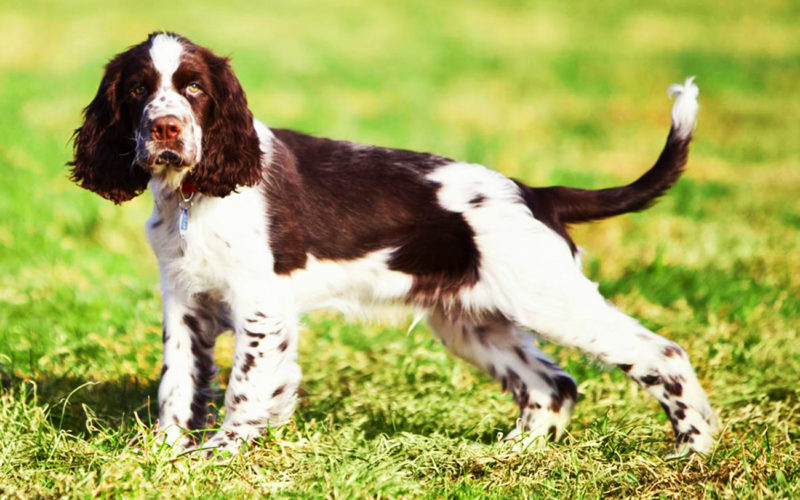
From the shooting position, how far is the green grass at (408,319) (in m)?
3.60

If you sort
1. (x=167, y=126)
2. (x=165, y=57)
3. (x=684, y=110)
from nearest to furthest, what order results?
(x=167, y=126) → (x=165, y=57) → (x=684, y=110)

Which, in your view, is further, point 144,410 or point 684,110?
point 144,410

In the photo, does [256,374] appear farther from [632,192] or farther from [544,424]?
[632,192]

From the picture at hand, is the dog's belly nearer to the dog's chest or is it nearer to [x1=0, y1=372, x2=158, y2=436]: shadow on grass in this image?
the dog's chest

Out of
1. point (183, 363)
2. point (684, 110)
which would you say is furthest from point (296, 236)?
point (684, 110)

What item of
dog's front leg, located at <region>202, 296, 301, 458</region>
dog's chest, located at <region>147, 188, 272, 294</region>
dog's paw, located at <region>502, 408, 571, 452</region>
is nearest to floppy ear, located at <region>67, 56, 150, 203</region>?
dog's chest, located at <region>147, 188, 272, 294</region>

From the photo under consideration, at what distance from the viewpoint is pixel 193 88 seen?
3.79 metres

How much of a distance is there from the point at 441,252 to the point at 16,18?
16.7 meters

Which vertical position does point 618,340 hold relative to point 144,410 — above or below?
above

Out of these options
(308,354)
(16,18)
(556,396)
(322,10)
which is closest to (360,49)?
(322,10)

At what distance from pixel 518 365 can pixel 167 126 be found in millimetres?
1826

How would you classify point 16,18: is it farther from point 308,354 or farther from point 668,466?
point 668,466

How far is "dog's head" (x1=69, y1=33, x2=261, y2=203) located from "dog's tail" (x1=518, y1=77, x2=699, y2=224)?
3.93 ft

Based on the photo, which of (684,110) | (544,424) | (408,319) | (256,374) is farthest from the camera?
(408,319)
